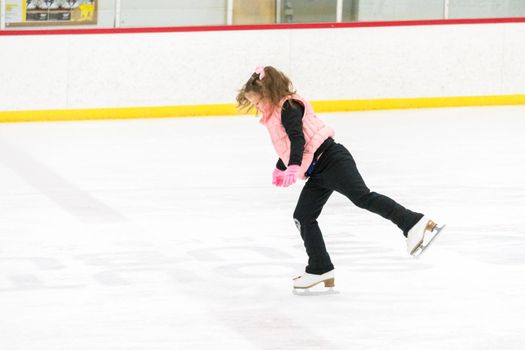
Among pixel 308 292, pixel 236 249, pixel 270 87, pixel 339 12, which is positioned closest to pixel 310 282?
pixel 308 292

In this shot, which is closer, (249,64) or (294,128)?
(294,128)

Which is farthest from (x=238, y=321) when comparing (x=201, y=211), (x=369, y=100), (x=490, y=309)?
(x=369, y=100)

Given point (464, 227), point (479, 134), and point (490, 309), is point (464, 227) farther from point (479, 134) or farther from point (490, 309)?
point (479, 134)

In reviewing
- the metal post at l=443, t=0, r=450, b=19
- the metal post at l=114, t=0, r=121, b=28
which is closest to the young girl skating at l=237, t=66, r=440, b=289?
the metal post at l=114, t=0, r=121, b=28

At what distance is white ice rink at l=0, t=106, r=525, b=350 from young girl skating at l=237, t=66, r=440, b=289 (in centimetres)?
24

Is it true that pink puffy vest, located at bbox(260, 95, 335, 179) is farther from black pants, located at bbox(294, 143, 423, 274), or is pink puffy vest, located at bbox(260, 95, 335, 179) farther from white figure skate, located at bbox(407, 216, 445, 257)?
white figure skate, located at bbox(407, 216, 445, 257)

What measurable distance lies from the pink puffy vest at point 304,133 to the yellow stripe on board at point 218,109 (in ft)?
21.9

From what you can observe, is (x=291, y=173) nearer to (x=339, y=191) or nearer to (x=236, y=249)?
(x=339, y=191)

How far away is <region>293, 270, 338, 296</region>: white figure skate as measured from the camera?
4574 millimetres

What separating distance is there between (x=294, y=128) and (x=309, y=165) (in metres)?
0.18

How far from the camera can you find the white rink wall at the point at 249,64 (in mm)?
10820

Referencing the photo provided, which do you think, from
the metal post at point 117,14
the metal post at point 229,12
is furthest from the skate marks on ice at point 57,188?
the metal post at point 229,12

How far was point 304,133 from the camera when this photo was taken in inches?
175

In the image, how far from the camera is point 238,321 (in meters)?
4.14
